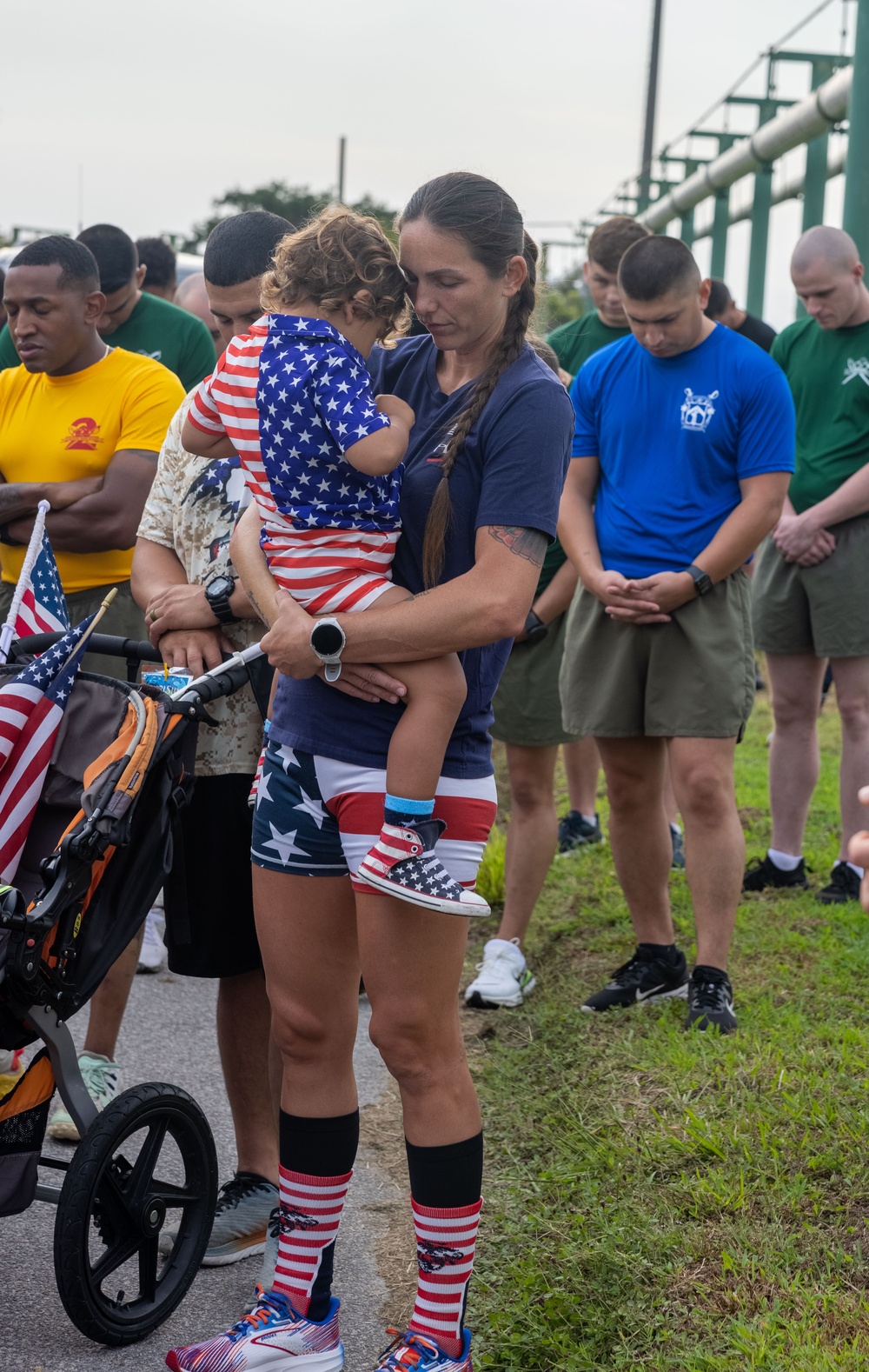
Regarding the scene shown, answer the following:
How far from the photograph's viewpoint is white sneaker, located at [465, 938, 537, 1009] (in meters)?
4.62

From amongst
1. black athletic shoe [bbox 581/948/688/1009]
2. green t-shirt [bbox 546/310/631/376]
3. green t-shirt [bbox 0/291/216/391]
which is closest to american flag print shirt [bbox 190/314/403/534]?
black athletic shoe [bbox 581/948/688/1009]

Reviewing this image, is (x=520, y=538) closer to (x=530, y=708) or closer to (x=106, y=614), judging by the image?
(x=106, y=614)

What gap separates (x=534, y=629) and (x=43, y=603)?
2358 mm

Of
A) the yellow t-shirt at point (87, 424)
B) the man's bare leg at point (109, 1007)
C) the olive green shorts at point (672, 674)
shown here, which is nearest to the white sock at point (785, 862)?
the olive green shorts at point (672, 674)

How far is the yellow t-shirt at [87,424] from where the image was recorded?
4098 mm

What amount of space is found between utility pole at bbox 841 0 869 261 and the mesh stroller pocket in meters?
5.99

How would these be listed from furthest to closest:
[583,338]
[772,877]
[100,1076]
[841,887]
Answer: [583,338], [772,877], [841,887], [100,1076]

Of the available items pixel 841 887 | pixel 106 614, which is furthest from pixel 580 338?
pixel 106 614

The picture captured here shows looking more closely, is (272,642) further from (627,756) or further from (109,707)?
(627,756)

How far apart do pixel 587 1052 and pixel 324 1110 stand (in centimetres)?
162

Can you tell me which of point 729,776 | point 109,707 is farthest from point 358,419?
point 729,776

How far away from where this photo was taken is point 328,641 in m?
2.40

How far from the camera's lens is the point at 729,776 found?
167 inches

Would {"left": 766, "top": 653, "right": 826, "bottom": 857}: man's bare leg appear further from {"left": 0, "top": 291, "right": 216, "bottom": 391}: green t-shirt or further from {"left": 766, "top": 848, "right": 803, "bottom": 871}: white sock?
{"left": 0, "top": 291, "right": 216, "bottom": 391}: green t-shirt
